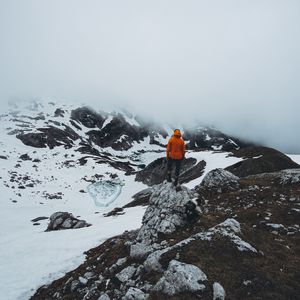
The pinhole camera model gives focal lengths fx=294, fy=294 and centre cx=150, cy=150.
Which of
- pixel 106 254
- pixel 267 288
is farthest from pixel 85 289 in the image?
pixel 267 288

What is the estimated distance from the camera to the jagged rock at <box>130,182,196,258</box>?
1678 cm

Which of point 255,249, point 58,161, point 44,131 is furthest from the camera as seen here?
point 44,131

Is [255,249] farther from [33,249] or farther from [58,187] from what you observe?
[58,187]

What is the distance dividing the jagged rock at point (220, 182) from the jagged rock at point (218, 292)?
55.3 ft

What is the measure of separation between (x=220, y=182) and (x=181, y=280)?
1802 centimetres

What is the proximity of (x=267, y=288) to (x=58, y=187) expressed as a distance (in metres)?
66.1

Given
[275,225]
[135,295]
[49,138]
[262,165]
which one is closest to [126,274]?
[135,295]

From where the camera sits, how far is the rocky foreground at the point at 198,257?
436 inches

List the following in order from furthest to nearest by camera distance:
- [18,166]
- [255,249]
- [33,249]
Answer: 1. [18,166]
2. [33,249]
3. [255,249]

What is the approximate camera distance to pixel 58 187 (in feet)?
234

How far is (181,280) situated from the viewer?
36.7ft

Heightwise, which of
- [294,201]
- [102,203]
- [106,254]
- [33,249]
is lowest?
[102,203]

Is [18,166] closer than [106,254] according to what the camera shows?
No

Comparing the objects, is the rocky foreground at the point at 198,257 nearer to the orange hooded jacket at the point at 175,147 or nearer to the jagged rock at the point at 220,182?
the orange hooded jacket at the point at 175,147
